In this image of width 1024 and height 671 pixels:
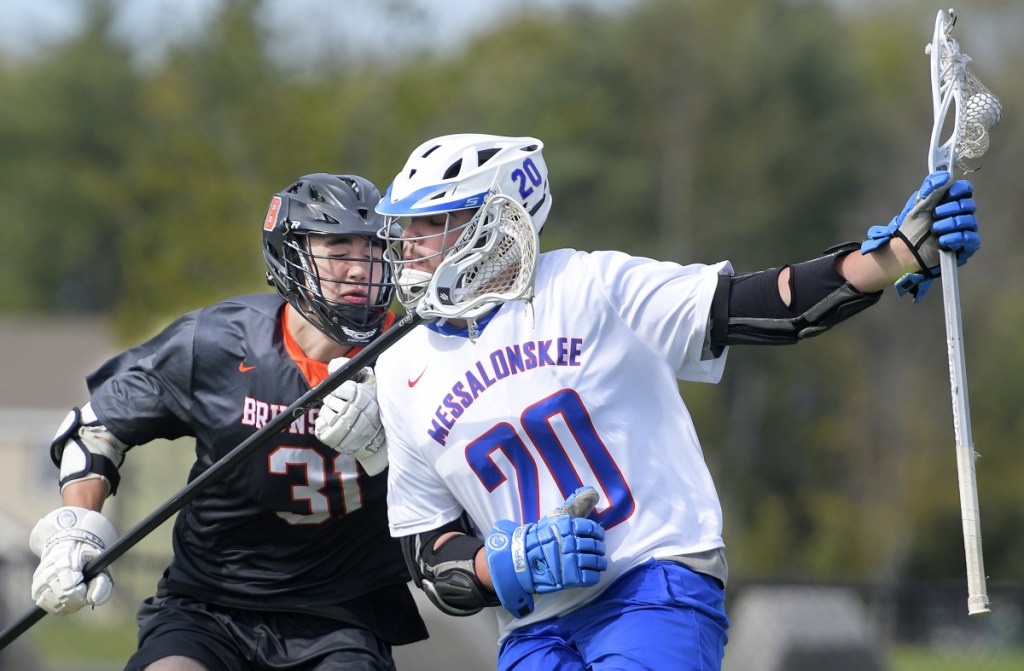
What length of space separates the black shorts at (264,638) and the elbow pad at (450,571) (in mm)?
604

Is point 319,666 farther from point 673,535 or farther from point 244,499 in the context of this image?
point 673,535

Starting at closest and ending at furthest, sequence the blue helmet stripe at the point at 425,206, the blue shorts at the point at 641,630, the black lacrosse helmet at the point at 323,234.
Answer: the blue shorts at the point at 641,630 < the blue helmet stripe at the point at 425,206 < the black lacrosse helmet at the point at 323,234

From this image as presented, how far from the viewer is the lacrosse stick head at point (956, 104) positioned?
3576 millimetres

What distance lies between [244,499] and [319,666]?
577 millimetres

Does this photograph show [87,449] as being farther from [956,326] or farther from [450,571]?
[956,326]

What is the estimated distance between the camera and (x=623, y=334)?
3812mm

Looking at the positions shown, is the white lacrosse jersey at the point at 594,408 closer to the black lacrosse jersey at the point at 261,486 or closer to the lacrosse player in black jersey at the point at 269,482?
the lacrosse player in black jersey at the point at 269,482

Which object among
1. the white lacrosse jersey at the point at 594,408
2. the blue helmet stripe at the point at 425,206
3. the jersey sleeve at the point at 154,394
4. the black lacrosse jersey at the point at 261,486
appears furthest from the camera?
the jersey sleeve at the point at 154,394

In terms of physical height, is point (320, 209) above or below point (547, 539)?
above

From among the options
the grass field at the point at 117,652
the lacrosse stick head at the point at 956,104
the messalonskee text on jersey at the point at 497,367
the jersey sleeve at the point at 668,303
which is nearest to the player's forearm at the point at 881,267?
the lacrosse stick head at the point at 956,104

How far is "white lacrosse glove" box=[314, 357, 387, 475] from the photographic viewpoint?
4.20 metres

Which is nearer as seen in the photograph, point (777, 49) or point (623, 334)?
point (623, 334)

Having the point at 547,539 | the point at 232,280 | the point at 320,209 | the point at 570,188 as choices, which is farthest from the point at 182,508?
the point at 570,188

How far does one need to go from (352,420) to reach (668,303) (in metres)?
1.03
